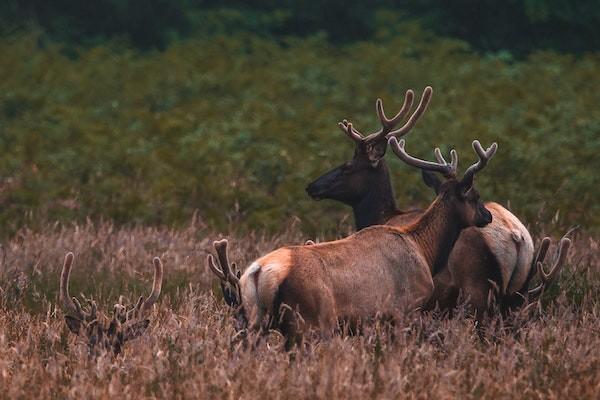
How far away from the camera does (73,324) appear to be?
291 inches

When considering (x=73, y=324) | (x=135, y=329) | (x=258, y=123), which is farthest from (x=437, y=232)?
(x=258, y=123)

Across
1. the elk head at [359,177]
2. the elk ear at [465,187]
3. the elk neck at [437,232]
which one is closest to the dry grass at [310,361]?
the elk neck at [437,232]

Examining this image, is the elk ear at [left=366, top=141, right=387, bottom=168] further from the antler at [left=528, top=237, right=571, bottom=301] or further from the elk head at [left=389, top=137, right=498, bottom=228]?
the antler at [left=528, top=237, right=571, bottom=301]

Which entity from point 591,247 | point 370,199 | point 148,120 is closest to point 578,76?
point 148,120

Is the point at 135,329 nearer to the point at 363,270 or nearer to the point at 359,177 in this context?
the point at 363,270

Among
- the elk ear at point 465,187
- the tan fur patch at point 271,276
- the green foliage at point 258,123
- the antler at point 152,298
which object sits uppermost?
the elk ear at point 465,187

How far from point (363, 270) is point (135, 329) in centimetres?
130

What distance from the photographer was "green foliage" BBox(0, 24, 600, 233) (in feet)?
48.1

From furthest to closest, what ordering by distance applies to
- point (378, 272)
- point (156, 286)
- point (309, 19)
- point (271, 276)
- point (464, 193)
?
1. point (309, 19)
2. point (464, 193)
3. point (378, 272)
4. point (156, 286)
5. point (271, 276)

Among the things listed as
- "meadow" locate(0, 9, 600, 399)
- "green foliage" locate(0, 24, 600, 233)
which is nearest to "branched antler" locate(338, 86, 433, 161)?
"meadow" locate(0, 9, 600, 399)

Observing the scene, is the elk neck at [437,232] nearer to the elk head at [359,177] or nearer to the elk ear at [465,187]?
the elk ear at [465,187]

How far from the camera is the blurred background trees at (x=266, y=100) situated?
585 inches

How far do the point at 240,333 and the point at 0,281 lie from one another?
2.97 meters

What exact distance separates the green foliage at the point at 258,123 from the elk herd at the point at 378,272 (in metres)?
3.13
